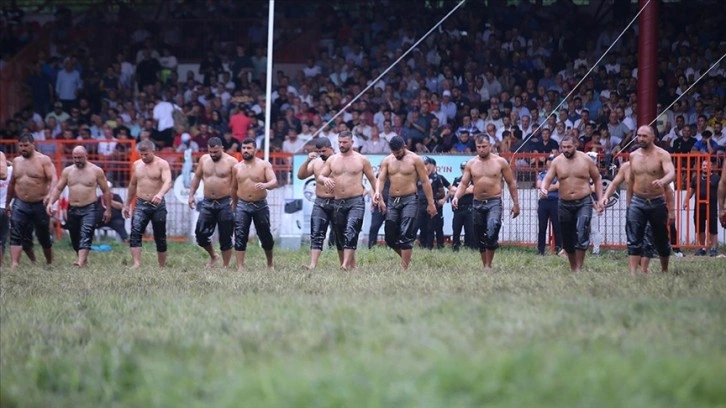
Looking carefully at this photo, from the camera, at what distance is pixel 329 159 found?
55.2ft

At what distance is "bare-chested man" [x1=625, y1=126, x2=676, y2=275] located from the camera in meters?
14.7

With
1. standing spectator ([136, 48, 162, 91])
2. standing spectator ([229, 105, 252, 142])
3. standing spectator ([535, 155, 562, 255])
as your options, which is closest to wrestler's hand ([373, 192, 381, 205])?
standing spectator ([535, 155, 562, 255])

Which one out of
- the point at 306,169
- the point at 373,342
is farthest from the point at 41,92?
the point at 373,342

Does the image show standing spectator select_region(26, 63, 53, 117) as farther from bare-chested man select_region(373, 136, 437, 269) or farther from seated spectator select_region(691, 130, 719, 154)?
seated spectator select_region(691, 130, 719, 154)

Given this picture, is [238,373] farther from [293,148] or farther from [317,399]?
[293,148]

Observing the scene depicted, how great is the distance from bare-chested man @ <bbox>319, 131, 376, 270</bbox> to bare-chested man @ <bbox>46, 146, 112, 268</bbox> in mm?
3639

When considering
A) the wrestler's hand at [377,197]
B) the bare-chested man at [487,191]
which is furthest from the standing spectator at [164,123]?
the bare-chested man at [487,191]

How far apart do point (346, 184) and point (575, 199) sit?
3.26 m

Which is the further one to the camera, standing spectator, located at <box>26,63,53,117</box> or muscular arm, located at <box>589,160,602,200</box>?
standing spectator, located at <box>26,63,53,117</box>

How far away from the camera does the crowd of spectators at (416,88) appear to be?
2223 centimetres

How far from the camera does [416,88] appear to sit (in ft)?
81.8

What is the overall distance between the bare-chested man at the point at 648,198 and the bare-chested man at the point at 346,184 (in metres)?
3.71

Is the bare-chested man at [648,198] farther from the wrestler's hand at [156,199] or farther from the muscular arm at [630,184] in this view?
the wrestler's hand at [156,199]

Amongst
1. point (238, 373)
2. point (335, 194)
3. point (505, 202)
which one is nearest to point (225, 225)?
point (335, 194)
